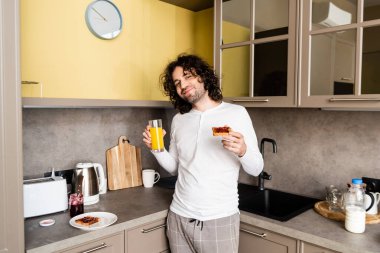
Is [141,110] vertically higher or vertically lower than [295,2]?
lower

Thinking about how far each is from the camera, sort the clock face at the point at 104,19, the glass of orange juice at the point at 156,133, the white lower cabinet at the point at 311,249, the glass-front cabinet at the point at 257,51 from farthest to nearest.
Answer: the clock face at the point at 104,19 < the glass-front cabinet at the point at 257,51 < the glass of orange juice at the point at 156,133 < the white lower cabinet at the point at 311,249

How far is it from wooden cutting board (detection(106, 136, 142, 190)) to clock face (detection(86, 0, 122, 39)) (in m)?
0.72

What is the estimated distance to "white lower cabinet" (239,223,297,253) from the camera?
154 centimetres

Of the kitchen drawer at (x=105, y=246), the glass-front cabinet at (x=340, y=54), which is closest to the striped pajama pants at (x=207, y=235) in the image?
the kitchen drawer at (x=105, y=246)

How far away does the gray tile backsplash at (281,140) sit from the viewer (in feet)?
5.91

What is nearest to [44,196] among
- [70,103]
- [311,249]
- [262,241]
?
[70,103]

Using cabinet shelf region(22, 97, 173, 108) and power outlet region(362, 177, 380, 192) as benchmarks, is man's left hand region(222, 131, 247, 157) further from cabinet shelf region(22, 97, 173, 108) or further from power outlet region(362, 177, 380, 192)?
power outlet region(362, 177, 380, 192)

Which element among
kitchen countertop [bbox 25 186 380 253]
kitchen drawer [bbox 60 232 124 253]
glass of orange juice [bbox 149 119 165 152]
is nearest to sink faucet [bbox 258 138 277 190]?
kitchen countertop [bbox 25 186 380 253]

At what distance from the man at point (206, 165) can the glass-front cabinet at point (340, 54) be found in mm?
407

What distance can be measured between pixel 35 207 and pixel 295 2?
174cm

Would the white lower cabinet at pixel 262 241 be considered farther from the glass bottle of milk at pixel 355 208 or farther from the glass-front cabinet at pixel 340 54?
the glass-front cabinet at pixel 340 54

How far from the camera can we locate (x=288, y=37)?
1723 millimetres

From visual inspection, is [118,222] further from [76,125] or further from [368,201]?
[368,201]

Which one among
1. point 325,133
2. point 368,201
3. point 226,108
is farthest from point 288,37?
point 368,201
